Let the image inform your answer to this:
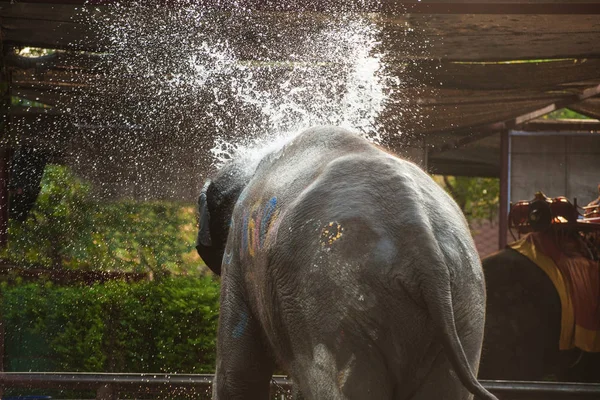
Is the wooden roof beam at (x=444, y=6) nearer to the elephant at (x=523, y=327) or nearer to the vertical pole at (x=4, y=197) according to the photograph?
the vertical pole at (x=4, y=197)

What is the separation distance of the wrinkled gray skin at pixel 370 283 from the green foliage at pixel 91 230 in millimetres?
6869

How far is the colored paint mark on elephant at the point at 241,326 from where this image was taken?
3.80 m

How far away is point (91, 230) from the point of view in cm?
1011

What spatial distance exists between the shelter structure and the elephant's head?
8.31 feet

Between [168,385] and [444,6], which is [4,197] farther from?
[444,6]

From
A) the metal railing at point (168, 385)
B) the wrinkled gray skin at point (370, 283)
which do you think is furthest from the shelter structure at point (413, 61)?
the wrinkled gray skin at point (370, 283)

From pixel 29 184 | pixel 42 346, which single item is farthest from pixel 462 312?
pixel 29 184

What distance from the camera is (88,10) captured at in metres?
7.25

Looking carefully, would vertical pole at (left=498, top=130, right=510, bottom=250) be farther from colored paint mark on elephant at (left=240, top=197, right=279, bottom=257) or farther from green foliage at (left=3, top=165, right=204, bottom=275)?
colored paint mark on elephant at (left=240, top=197, right=279, bottom=257)

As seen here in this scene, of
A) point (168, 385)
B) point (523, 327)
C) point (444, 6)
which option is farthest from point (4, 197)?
point (523, 327)

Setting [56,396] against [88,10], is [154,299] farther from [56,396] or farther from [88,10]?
[88,10]

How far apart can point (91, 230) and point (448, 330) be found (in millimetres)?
7879

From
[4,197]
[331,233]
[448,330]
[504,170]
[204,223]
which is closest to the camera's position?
[448,330]

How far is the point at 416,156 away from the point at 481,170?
5300 mm
